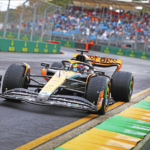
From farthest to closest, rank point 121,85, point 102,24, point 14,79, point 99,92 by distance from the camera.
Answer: point 102,24, point 121,85, point 14,79, point 99,92

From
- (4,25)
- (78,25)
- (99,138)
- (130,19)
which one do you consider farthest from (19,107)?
(130,19)

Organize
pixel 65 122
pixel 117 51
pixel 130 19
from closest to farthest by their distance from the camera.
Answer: pixel 65 122, pixel 117 51, pixel 130 19

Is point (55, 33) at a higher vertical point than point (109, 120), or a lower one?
higher

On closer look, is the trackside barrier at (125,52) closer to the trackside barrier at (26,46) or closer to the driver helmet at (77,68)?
the trackside barrier at (26,46)

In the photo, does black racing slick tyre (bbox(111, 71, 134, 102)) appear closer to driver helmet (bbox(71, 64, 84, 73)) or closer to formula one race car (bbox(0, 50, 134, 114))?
formula one race car (bbox(0, 50, 134, 114))

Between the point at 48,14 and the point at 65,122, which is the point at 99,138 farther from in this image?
the point at 48,14

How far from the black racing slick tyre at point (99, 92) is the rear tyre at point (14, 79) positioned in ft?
4.68

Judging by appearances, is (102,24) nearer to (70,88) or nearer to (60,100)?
(70,88)

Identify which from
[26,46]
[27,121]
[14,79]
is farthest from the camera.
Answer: [26,46]

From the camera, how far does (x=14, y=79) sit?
665 centimetres

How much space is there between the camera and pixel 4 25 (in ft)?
67.6

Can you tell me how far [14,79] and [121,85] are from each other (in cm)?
262

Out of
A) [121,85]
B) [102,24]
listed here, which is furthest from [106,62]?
[102,24]

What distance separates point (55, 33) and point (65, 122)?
34.8 metres
